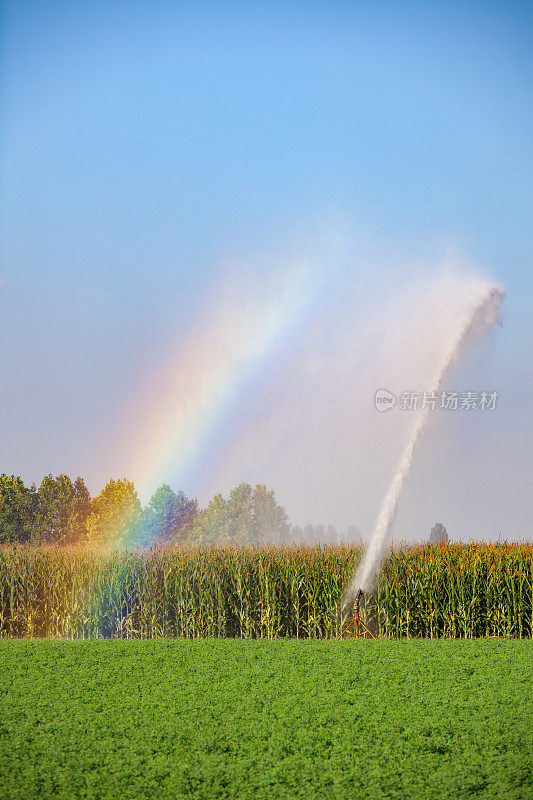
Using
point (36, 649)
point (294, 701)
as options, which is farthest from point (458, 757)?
point (36, 649)

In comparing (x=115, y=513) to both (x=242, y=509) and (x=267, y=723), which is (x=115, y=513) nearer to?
(x=242, y=509)

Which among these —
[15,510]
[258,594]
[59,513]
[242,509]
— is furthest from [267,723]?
[242,509]

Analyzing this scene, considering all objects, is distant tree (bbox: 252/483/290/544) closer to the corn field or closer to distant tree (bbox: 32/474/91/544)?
distant tree (bbox: 32/474/91/544)

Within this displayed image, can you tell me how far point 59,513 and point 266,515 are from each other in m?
20.9

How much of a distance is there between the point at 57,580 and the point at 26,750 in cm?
728

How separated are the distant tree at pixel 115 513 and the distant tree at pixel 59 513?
43.6 inches

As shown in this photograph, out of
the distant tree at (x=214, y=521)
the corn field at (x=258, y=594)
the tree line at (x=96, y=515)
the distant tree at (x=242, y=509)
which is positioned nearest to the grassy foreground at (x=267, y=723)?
the corn field at (x=258, y=594)

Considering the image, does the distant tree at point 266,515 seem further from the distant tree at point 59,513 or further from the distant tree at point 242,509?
the distant tree at point 59,513

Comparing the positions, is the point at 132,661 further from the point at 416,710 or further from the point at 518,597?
the point at 518,597

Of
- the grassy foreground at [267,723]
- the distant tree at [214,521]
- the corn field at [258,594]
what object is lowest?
the grassy foreground at [267,723]

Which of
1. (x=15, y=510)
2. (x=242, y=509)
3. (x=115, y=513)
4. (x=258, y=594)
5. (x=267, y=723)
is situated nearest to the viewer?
(x=267, y=723)

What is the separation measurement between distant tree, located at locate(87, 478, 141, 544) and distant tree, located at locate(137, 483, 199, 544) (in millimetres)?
1582

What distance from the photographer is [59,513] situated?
47.4 meters

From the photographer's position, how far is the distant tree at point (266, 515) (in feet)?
202
